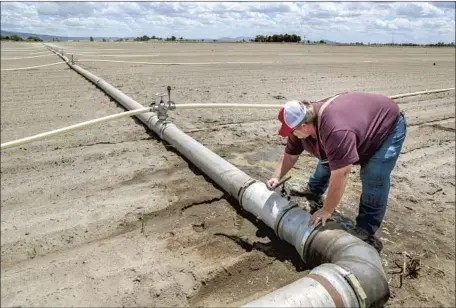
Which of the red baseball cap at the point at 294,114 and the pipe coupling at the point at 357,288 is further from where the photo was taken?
the red baseball cap at the point at 294,114

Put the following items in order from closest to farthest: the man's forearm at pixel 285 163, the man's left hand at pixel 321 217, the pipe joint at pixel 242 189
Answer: the man's left hand at pixel 321 217 → the man's forearm at pixel 285 163 → the pipe joint at pixel 242 189

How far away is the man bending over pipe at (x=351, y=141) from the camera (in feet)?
8.56

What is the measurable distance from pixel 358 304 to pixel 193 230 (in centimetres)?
163

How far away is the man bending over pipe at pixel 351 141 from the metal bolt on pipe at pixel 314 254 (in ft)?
0.48

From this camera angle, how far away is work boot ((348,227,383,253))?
328 cm

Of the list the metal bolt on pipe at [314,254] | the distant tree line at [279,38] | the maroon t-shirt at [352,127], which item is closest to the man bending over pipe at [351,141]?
the maroon t-shirt at [352,127]

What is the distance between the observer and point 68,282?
2.57 meters

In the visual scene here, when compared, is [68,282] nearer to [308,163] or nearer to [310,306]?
[310,306]

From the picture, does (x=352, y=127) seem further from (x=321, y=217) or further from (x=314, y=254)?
(x=314, y=254)

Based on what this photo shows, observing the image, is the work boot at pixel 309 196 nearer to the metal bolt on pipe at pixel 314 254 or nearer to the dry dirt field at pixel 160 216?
the dry dirt field at pixel 160 216

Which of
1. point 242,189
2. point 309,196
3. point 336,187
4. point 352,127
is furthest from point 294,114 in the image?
point 309,196

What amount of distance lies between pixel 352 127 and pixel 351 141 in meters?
0.16

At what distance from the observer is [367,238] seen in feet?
10.8

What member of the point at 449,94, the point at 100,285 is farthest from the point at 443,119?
the point at 100,285
